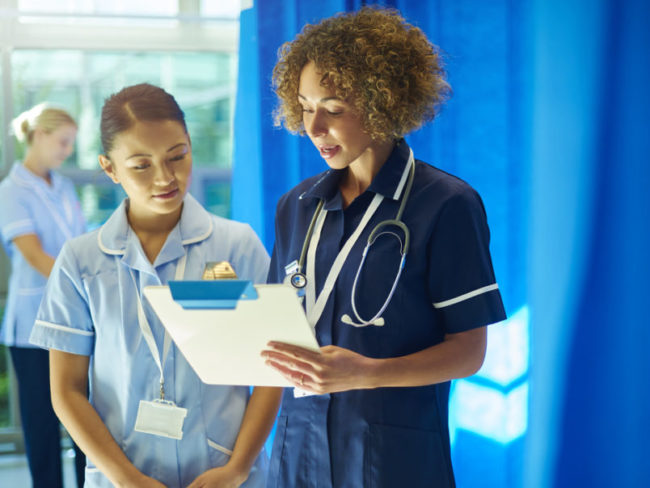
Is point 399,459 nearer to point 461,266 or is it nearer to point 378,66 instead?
point 461,266

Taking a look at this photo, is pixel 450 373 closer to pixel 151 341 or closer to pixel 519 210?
pixel 151 341

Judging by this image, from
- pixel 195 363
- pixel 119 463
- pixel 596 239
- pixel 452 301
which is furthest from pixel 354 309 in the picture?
pixel 596 239

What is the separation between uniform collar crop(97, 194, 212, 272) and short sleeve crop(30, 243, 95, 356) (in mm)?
86

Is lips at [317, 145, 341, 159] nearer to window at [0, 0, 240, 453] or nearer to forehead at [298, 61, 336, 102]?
forehead at [298, 61, 336, 102]

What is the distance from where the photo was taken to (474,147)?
2305 mm

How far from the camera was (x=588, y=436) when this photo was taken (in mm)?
2113

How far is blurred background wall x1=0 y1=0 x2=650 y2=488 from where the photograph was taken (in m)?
2.03

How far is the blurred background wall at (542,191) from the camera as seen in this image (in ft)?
6.65

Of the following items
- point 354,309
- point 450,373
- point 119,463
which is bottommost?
point 119,463

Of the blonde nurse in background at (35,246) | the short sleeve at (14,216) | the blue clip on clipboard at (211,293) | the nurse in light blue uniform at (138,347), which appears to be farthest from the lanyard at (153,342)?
the short sleeve at (14,216)

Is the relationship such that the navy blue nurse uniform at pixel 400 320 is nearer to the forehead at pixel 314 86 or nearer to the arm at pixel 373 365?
the arm at pixel 373 365

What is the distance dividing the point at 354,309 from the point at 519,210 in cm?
126

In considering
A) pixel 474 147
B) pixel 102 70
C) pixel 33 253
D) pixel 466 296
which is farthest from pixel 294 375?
pixel 102 70

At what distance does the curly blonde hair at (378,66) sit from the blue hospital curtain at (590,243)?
897mm
